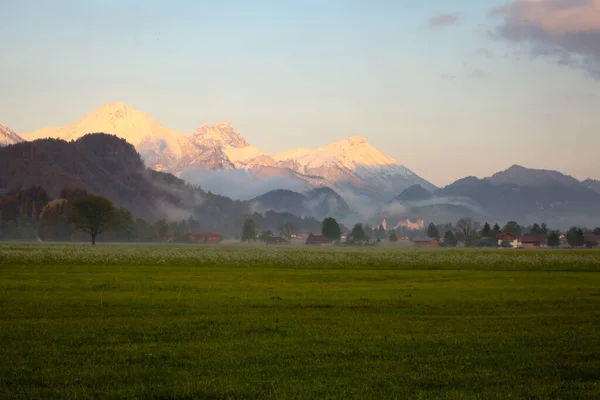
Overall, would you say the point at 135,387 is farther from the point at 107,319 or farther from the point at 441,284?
the point at 441,284

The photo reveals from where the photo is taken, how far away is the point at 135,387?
16.3 metres

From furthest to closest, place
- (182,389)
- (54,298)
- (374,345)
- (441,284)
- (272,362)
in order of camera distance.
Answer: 1. (441,284)
2. (54,298)
3. (374,345)
4. (272,362)
5. (182,389)

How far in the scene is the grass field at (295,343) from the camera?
54.3 ft

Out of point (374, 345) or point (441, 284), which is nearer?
point (374, 345)

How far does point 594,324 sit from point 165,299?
788 inches

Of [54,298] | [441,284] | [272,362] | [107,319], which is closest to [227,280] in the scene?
[441,284]

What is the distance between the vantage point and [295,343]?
22.5 meters

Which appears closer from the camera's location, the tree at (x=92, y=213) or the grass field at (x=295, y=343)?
the grass field at (x=295, y=343)

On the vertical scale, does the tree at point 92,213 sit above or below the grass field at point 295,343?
above

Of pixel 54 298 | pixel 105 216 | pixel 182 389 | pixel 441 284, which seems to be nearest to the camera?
pixel 182 389

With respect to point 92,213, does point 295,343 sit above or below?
below

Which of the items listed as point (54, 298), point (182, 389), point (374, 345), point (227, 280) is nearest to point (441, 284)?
point (227, 280)

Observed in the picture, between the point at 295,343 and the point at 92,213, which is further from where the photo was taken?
the point at 92,213

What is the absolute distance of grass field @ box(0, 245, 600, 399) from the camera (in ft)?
54.3
